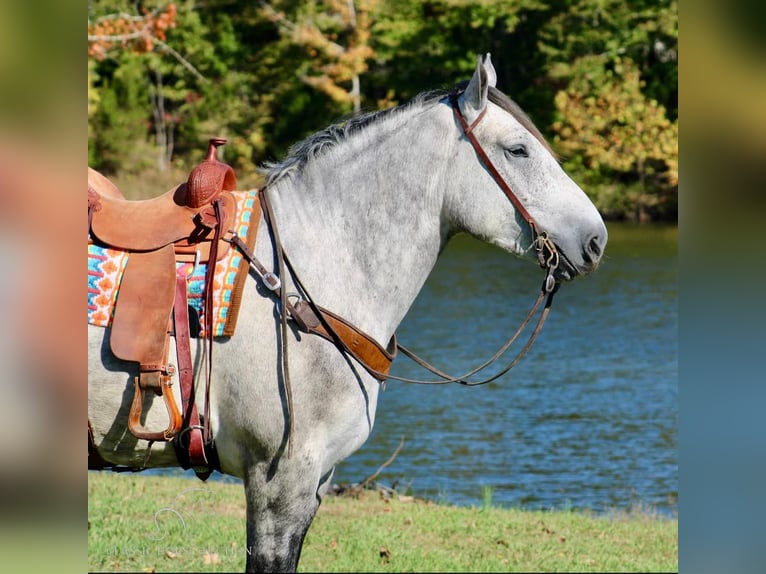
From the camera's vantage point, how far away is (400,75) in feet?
102

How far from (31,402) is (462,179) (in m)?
2.06

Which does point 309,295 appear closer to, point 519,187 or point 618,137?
point 519,187

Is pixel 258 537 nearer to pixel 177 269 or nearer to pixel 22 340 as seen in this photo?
pixel 177 269

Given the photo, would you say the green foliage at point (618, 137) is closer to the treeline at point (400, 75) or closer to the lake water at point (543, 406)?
the treeline at point (400, 75)

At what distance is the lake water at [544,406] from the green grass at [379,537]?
130cm

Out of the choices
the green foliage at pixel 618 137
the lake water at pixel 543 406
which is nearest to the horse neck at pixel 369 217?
the lake water at pixel 543 406

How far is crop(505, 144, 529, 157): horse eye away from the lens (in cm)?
285

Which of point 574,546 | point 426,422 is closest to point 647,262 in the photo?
point 426,422

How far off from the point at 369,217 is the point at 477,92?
46 cm

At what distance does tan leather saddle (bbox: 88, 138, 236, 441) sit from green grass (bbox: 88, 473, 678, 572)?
1.73 meters

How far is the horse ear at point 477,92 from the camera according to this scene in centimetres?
278

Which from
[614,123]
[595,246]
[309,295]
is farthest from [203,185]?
[614,123]

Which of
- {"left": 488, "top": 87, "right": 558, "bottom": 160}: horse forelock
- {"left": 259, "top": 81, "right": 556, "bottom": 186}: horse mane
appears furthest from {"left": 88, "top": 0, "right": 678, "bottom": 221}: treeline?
{"left": 488, "top": 87, "right": 558, "bottom": 160}: horse forelock

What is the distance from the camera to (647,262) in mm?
20609
